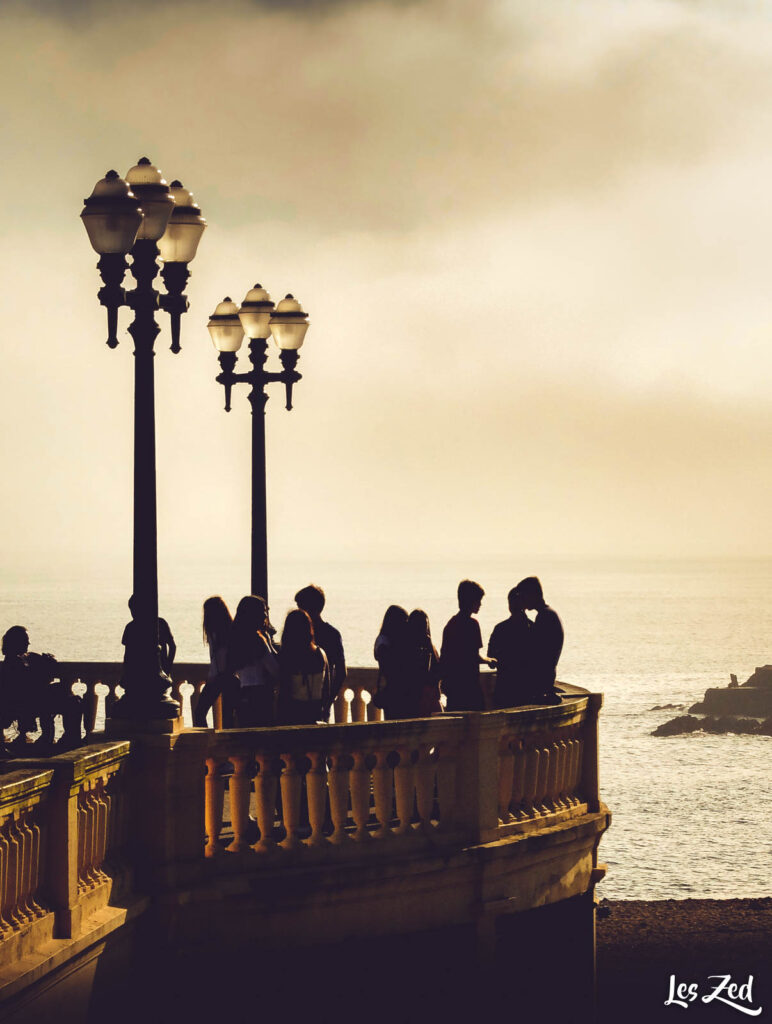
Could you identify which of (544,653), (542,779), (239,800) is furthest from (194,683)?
(239,800)

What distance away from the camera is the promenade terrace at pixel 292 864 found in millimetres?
10461

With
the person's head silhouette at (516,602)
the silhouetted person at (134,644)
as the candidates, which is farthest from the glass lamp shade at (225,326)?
the person's head silhouette at (516,602)

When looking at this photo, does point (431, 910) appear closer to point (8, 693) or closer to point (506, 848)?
point (506, 848)

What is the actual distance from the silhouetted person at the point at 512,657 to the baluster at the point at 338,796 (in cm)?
235

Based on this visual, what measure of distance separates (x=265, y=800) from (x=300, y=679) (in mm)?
1328

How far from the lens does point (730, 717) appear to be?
472 feet

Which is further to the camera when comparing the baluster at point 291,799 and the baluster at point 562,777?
the baluster at point 562,777

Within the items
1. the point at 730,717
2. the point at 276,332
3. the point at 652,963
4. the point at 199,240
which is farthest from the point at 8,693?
the point at 730,717

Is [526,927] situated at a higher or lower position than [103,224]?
lower

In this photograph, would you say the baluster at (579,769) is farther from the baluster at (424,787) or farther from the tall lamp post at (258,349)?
A: the tall lamp post at (258,349)

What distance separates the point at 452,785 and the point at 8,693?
21.1 feet

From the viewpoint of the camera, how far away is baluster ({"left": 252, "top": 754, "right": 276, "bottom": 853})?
Result: 38.7 feet

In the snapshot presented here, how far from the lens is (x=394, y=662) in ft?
46.3

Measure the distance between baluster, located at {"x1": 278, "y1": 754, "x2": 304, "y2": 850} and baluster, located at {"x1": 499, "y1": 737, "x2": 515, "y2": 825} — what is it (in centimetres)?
182
